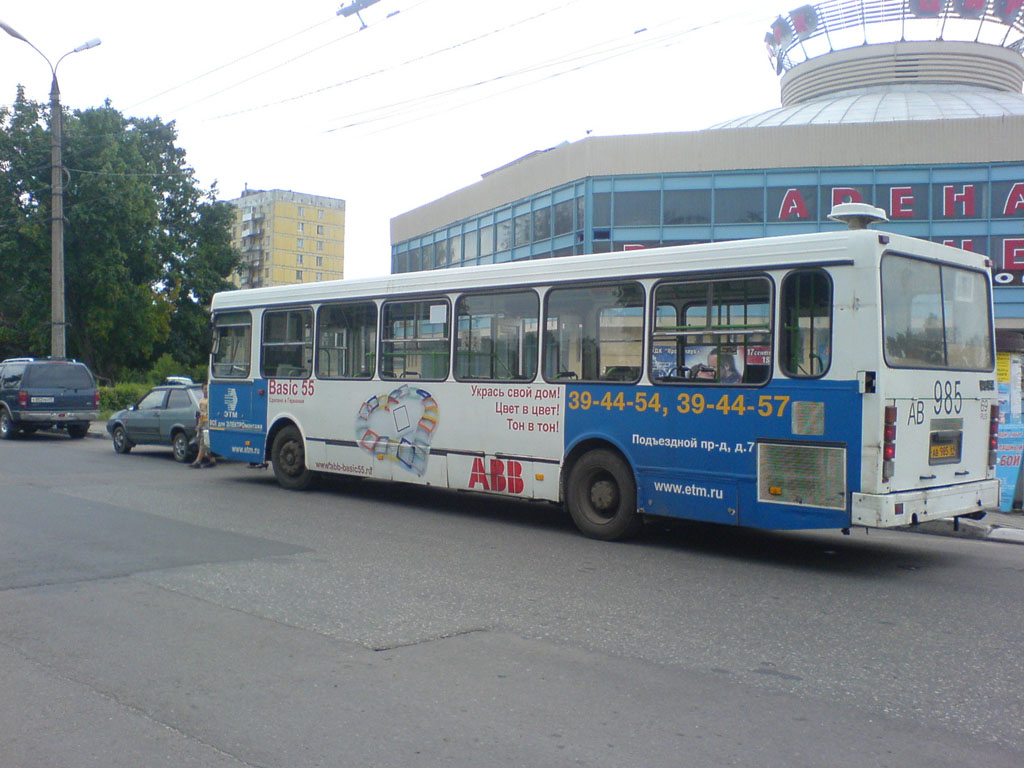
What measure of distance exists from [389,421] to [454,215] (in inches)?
1284

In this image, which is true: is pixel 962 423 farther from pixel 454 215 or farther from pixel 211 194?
pixel 211 194

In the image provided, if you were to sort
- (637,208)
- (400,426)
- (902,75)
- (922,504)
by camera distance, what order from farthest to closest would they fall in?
(902,75), (637,208), (400,426), (922,504)

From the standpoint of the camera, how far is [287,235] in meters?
113

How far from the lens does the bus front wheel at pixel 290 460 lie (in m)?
14.2

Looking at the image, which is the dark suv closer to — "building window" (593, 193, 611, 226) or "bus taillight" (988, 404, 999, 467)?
"building window" (593, 193, 611, 226)

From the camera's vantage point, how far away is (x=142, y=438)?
2086cm

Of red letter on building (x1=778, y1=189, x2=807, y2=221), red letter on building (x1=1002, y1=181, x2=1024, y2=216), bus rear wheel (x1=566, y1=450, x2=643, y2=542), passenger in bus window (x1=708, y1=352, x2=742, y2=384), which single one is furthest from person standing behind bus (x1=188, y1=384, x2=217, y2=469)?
red letter on building (x1=1002, y1=181, x2=1024, y2=216)

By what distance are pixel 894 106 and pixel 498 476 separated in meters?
35.4

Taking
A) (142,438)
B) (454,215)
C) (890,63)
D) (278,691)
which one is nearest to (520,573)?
(278,691)

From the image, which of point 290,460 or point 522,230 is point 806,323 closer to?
point 290,460

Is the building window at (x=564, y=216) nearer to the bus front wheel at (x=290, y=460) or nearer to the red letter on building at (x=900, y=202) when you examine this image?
the red letter on building at (x=900, y=202)

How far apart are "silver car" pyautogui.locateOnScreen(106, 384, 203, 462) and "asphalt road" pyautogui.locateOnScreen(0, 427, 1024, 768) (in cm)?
861

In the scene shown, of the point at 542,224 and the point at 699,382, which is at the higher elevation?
the point at 542,224

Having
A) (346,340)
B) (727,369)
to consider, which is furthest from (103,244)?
(727,369)
